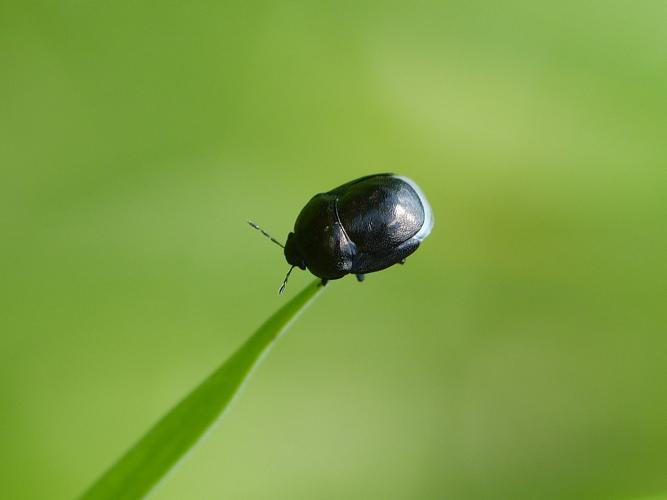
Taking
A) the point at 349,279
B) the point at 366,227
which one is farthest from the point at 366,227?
the point at 349,279

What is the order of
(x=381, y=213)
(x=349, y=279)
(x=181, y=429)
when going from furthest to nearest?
(x=349, y=279)
(x=381, y=213)
(x=181, y=429)

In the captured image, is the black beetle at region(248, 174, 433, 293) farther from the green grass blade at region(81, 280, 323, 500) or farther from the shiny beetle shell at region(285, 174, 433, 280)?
the green grass blade at region(81, 280, 323, 500)

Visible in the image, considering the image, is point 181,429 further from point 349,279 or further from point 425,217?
point 349,279

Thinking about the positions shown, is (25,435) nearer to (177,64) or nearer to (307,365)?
(307,365)

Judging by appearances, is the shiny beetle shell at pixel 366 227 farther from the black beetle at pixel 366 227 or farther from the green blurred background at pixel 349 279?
the green blurred background at pixel 349 279

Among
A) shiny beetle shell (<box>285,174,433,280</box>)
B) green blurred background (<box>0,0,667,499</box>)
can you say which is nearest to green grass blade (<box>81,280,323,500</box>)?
shiny beetle shell (<box>285,174,433,280</box>)

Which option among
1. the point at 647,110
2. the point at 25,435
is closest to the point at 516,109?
the point at 647,110
